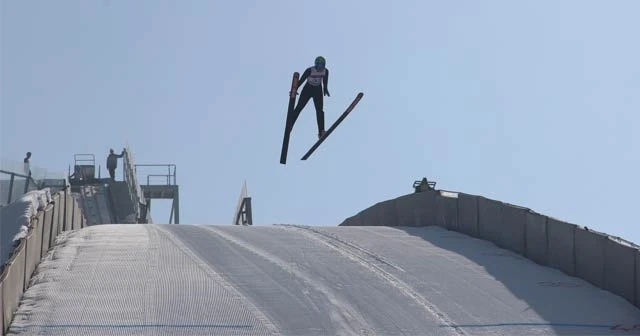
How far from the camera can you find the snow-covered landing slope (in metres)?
15.1

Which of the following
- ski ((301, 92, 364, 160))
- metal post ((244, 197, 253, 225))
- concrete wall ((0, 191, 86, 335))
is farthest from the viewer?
metal post ((244, 197, 253, 225))

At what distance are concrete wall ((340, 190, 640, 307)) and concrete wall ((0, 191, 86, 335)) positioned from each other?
650cm

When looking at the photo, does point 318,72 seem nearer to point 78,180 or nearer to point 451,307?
point 451,307

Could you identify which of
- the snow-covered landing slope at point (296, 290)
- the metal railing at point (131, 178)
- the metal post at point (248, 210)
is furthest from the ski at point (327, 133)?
the metal railing at point (131, 178)

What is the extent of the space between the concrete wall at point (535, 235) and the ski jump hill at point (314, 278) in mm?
31

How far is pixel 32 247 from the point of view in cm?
1673

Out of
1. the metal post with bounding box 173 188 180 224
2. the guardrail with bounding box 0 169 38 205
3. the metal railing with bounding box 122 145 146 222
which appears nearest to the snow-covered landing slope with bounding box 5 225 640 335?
the guardrail with bounding box 0 169 38 205

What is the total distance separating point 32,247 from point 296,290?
323cm

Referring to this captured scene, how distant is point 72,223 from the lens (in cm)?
2148

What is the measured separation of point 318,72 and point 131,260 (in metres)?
7.80

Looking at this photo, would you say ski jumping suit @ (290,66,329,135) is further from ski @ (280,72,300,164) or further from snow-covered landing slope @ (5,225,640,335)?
snow-covered landing slope @ (5,225,640,335)

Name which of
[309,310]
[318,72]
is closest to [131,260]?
[309,310]

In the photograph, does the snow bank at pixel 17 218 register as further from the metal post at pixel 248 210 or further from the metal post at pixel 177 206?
the metal post at pixel 177 206

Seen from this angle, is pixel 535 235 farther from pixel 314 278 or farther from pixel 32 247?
pixel 32 247
